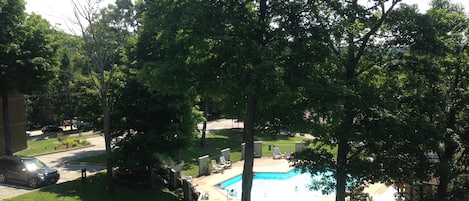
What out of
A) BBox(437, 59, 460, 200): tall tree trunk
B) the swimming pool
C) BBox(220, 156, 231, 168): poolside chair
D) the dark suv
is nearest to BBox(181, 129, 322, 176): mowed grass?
BBox(220, 156, 231, 168): poolside chair

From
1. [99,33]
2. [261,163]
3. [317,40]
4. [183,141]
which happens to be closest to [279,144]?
[261,163]

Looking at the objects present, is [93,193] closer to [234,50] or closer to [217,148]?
[234,50]

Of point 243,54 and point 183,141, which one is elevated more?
point 243,54

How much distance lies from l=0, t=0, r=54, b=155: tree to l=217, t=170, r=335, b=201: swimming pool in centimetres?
1382

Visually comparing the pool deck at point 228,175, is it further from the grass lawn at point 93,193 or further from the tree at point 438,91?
the tree at point 438,91

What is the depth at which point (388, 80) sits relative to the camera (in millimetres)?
15133

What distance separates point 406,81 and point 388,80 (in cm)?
66

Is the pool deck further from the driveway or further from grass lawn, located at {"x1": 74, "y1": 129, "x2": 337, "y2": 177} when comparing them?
the driveway

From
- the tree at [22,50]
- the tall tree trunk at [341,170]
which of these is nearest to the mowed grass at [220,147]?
the tree at [22,50]

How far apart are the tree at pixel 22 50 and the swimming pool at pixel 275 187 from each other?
13.8 m

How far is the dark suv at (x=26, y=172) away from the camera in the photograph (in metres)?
18.8

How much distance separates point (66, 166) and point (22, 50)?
7.75 metres

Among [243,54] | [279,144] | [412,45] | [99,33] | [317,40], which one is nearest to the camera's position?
[243,54]

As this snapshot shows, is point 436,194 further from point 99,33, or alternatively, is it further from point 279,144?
point 279,144
